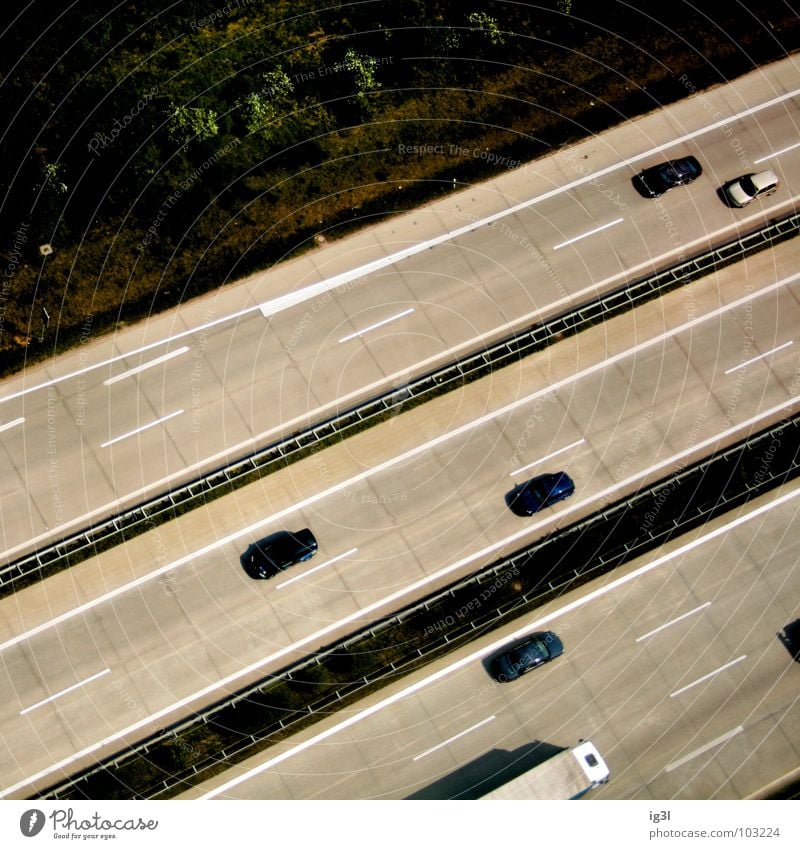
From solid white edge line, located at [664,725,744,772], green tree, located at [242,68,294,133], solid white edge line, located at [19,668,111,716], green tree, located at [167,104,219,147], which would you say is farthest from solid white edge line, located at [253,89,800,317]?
solid white edge line, located at [664,725,744,772]

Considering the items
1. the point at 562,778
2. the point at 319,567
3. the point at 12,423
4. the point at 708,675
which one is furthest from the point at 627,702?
the point at 12,423

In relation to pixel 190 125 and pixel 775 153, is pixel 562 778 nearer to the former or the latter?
pixel 775 153

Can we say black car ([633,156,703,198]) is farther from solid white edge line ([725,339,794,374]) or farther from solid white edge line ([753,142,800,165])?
solid white edge line ([725,339,794,374])

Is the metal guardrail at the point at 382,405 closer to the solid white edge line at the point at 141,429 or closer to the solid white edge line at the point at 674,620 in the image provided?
the solid white edge line at the point at 141,429

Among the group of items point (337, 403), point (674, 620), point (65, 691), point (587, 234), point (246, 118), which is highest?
point (246, 118)

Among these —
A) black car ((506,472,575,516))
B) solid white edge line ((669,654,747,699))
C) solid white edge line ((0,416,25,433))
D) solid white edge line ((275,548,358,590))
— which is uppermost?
solid white edge line ((0,416,25,433))

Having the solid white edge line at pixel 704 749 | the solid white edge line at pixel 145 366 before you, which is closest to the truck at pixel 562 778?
the solid white edge line at pixel 704 749
